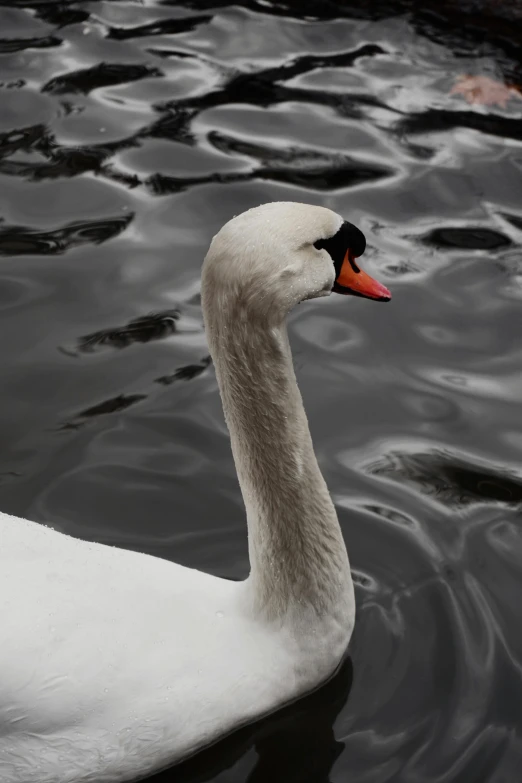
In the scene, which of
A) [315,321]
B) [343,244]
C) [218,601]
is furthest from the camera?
[315,321]

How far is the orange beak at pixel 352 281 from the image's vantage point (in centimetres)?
361

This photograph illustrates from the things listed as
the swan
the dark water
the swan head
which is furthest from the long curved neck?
the dark water

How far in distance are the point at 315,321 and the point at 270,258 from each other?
2.99 metres

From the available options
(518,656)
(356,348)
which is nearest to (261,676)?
(518,656)

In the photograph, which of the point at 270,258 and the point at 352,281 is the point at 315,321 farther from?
the point at 270,258

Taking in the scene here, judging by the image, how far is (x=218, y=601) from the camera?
382 centimetres

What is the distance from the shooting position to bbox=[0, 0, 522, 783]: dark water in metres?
4.11

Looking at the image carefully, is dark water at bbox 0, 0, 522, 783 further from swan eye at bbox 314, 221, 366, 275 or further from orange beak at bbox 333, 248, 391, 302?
swan eye at bbox 314, 221, 366, 275

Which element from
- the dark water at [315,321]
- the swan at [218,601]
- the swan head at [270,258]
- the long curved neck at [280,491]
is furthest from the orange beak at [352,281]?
the dark water at [315,321]

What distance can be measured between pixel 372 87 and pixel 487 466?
419cm

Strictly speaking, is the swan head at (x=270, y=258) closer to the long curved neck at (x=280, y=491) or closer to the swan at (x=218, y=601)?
the swan at (x=218, y=601)

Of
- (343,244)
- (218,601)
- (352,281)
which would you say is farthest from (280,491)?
(343,244)

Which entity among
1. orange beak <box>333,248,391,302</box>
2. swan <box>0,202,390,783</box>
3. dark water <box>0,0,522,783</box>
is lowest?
dark water <box>0,0,522,783</box>

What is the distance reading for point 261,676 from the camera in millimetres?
3734
